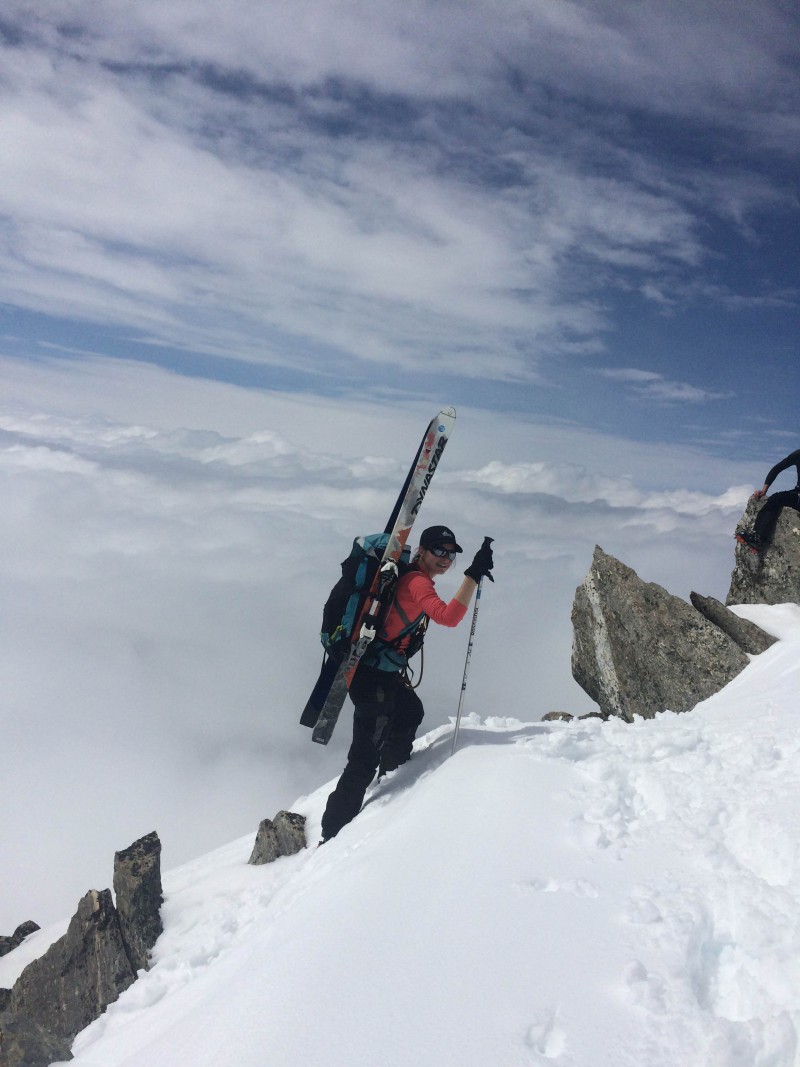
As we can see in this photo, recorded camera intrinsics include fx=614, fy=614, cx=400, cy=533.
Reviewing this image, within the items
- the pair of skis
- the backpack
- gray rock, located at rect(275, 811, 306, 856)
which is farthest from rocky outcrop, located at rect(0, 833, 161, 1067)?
the backpack

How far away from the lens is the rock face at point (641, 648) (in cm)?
1289

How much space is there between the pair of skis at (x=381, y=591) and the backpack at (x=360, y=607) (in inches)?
3.8

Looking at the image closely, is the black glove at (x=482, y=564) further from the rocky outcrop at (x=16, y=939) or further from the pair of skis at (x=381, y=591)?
the rocky outcrop at (x=16, y=939)

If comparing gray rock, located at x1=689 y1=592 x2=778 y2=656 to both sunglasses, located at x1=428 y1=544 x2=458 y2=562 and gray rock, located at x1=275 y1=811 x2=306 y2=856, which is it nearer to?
sunglasses, located at x1=428 y1=544 x2=458 y2=562

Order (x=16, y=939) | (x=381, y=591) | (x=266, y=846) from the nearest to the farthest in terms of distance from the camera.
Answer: (x=381, y=591) < (x=266, y=846) < (x=16, y=939)

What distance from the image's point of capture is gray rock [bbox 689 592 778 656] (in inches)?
522

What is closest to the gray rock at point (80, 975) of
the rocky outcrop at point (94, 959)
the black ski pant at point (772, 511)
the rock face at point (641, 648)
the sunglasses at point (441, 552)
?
the rocky outcrop at point (94, 959)

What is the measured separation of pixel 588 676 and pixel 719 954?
12.1 metres

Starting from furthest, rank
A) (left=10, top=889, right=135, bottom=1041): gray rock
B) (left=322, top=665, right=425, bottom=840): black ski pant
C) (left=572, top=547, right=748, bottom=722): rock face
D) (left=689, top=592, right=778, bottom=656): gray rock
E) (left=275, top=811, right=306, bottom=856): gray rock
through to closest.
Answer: (left=689, top=592, right=778, bottom=656): gray rock → (left=572, top=547, right=748, bottom=722): rock face → (left=275, top=811, right=306, bottom=856): gray rock → (left=10, top=889, right=135, bottom=1041): gray rock → (left=322, top=665, right=425, bottom=840): black ski pant

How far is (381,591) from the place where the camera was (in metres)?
8.77

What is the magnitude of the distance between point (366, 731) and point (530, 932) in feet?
15.6

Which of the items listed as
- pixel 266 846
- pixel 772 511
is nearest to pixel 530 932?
pixel 266 846

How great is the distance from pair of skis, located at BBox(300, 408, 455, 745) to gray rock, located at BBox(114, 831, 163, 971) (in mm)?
4037

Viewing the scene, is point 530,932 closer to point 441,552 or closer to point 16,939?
point 441,552
